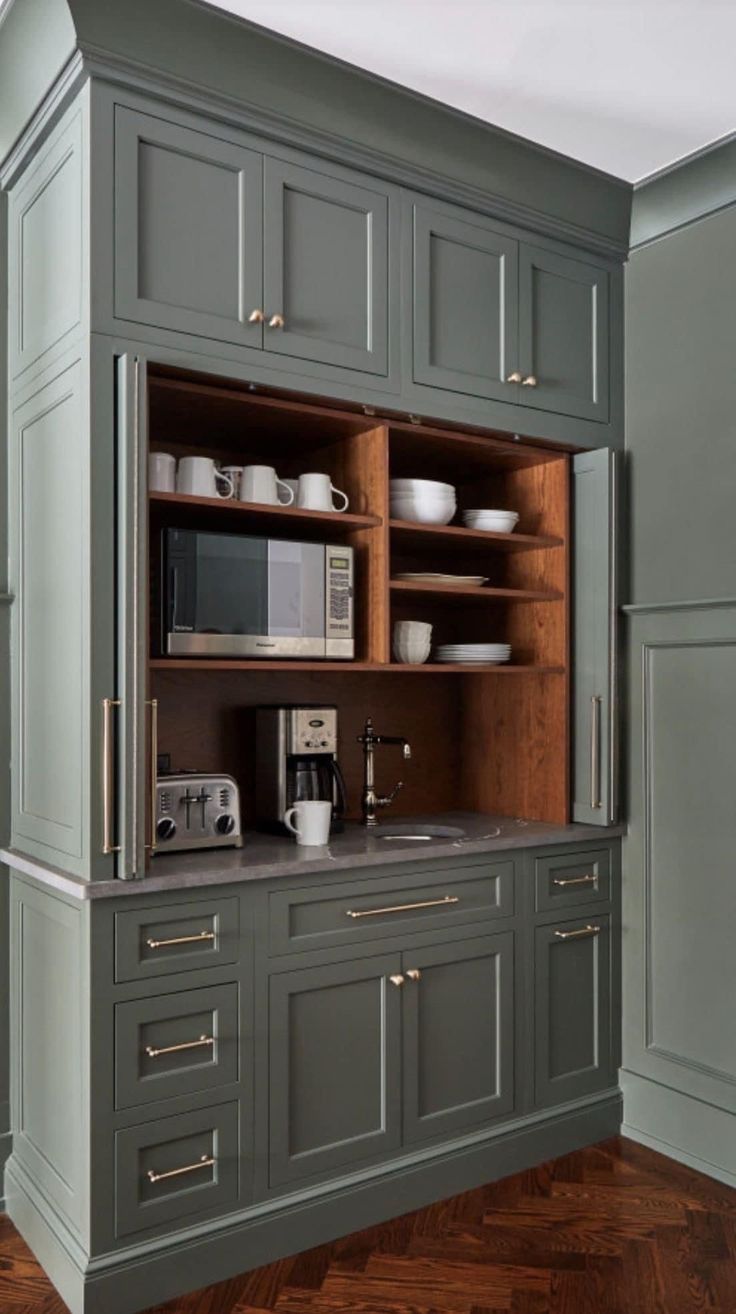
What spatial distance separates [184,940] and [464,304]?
172cm

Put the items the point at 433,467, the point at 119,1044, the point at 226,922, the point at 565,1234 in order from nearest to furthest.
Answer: the point at 119,1044 < the point at 226,922 < the point at 565,1234 < the point at 433,467

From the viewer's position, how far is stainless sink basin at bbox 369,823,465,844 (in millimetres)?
2947

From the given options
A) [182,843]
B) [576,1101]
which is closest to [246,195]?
[182,843]

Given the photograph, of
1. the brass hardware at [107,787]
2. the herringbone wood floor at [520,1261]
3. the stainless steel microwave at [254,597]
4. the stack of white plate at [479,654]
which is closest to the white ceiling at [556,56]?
the stainless steel microwave at [254,597]

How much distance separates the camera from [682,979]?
2.95m

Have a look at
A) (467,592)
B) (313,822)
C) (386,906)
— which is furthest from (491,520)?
(386,906)

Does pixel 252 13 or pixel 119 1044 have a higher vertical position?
pixel 252 13

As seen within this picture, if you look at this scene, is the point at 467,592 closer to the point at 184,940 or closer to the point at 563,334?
the point at 563,334

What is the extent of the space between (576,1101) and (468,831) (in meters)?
0.81

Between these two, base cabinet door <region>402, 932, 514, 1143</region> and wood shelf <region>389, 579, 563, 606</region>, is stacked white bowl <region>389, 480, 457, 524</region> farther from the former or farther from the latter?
base cabinet door <region>402, 932, 514, 1143</region>

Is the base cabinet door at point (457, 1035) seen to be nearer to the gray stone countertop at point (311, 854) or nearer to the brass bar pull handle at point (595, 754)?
the gray stone countertop at point (311, 854)

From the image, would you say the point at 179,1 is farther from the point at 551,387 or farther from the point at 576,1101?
the point at 576,1101

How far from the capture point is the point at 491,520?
298 centimetres

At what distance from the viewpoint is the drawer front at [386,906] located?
2434 millimetres
